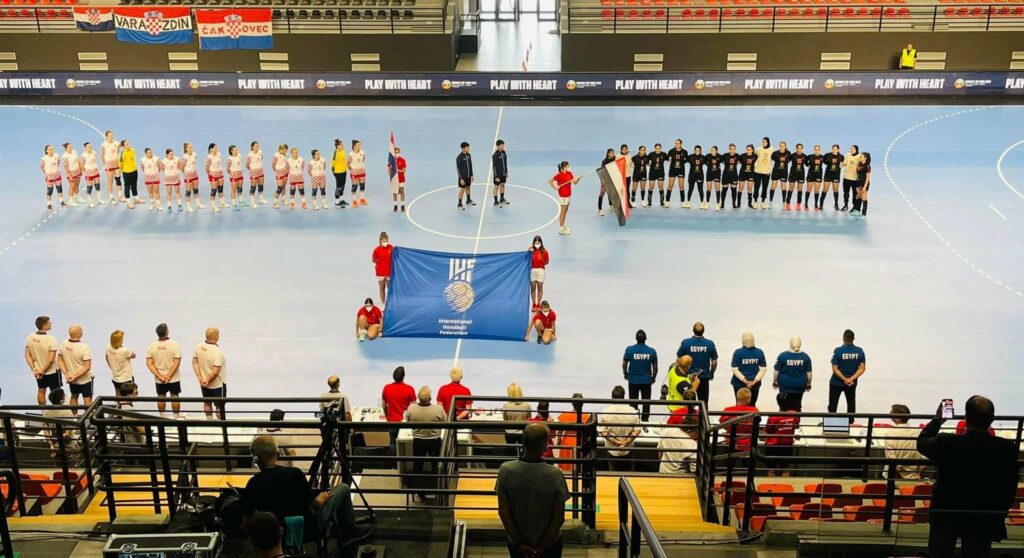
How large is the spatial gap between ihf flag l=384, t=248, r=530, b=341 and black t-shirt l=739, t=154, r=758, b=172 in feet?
23.6

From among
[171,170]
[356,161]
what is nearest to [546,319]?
[356,161]

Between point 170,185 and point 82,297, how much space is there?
4.82 m

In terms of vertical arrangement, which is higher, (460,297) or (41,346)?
(460,297)

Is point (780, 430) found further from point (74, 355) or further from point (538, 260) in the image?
point (74, 355)

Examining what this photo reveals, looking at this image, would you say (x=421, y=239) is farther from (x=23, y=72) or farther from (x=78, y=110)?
(x=23, y=72)

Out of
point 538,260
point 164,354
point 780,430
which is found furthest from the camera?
point 538,260

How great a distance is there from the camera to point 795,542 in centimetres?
824

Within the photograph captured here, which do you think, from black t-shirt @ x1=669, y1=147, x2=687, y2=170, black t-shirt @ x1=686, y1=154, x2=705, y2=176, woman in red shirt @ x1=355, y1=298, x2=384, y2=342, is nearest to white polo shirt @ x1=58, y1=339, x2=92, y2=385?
woman in red shirt @ x1=355, y1=298, x2=384, y2=342

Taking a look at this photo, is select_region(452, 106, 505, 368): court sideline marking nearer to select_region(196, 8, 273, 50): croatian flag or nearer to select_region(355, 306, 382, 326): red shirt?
select_region(355, 306, 382, 326): red shirt

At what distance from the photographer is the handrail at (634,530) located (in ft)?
17.6

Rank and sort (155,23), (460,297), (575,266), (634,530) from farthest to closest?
(155,23)
(575,266)
(460,297)
(634,530)

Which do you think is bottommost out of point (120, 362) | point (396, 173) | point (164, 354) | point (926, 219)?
point (120, 362)

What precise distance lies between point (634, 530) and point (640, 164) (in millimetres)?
17376

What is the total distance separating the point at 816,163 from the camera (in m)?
22.6
